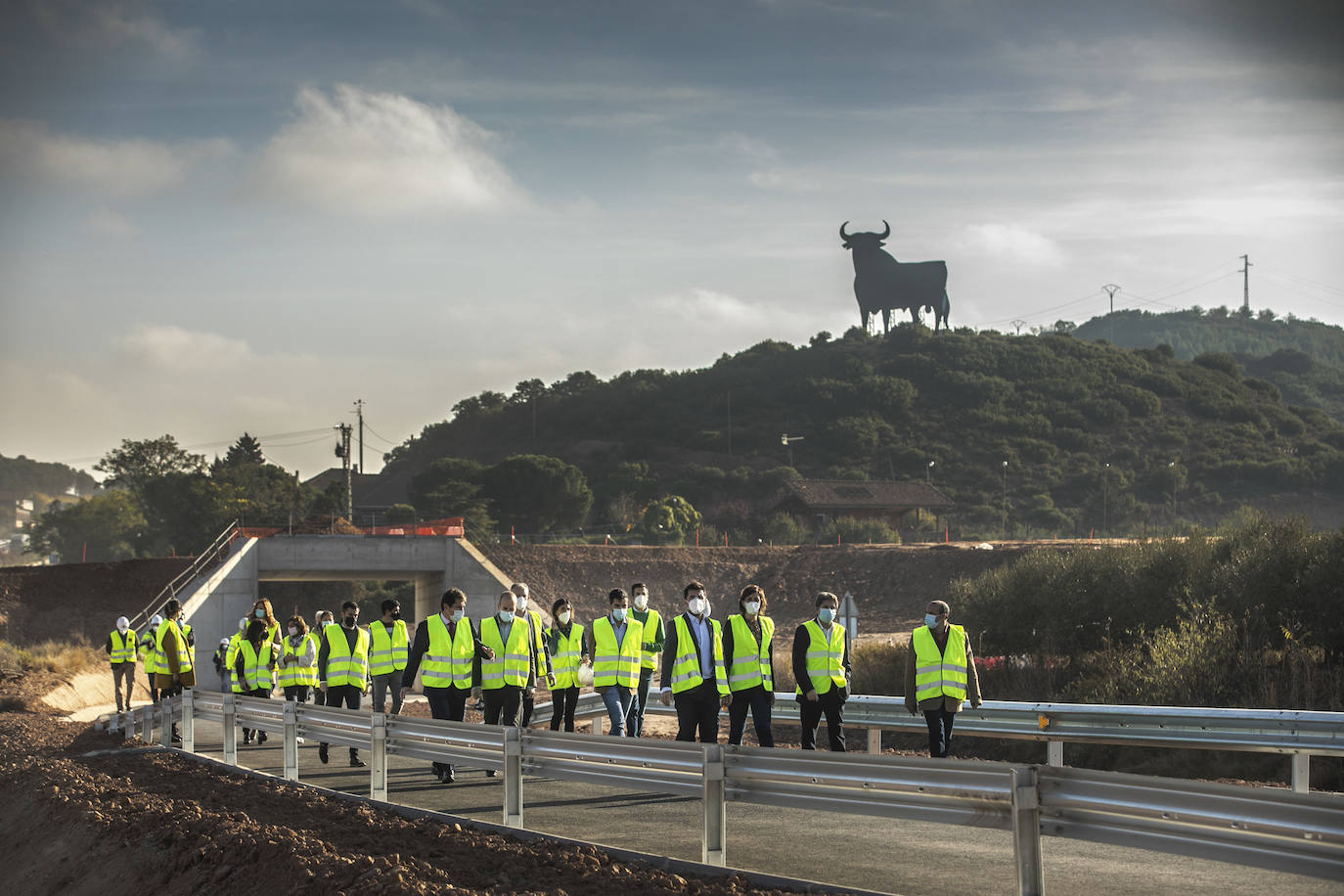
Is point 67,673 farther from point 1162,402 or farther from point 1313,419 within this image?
point 1313,419

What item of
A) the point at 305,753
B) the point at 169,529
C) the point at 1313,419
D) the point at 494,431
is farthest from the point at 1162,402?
the point at 305,753

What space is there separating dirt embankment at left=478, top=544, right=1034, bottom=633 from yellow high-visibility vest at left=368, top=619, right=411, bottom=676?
130 ft

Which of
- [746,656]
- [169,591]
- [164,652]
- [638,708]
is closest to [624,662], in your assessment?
[638,708]

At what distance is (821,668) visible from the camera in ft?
41.5

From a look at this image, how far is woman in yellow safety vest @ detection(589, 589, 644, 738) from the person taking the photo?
1423 cm

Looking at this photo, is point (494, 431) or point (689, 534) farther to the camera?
point (494, 431)

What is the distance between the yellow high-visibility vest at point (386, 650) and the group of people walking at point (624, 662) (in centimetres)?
2

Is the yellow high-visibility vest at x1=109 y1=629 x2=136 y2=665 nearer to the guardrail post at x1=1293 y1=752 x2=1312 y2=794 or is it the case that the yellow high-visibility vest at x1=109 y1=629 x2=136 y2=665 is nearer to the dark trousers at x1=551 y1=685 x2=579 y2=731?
the dark trousers at x1=551 y1=685 x2=579 y2=731

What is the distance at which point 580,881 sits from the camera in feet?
27.8

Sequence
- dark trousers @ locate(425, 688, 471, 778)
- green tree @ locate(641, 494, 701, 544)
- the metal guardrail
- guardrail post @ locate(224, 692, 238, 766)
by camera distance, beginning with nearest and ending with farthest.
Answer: the metal guardrail
dark trousers @ locate(425, 688, 471, 778)
guardrail post @ locate(224, 692, 238, 766)
green tree @ locate(641, 494, 701, 544)

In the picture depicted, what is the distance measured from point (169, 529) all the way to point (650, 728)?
256ft

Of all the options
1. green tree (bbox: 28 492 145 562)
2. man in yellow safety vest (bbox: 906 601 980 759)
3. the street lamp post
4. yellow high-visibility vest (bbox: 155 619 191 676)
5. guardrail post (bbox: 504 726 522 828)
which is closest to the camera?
guardrail post (bbox: 504 726 522 828)

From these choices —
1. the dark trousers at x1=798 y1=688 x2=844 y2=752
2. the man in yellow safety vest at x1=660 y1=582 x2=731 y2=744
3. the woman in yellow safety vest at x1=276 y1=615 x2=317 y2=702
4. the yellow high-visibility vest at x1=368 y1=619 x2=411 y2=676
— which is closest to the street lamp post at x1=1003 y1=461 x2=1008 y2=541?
the woman in yellow safety vest at x1=276 y1=615 x2=317 y2=702

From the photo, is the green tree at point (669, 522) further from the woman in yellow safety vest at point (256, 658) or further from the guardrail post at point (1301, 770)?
the guardrail post at point (1301, 770)
